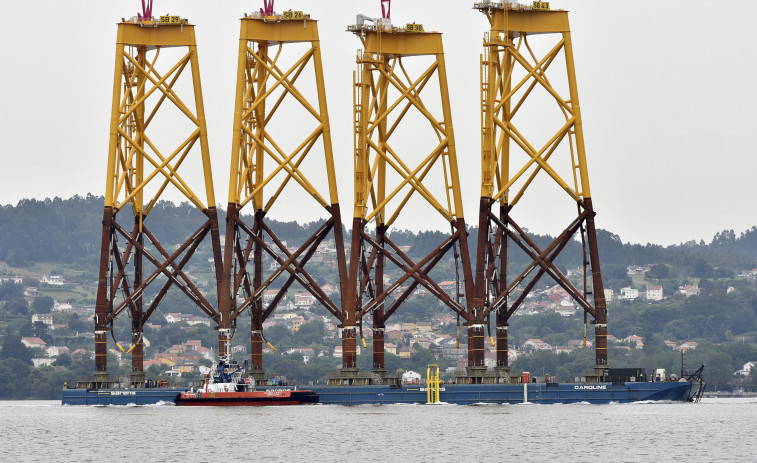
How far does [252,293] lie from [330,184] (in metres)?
8.99

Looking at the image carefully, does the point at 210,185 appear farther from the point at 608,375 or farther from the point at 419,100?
the point at 608,375

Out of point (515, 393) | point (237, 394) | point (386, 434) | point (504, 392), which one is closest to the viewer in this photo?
point (386, 434)

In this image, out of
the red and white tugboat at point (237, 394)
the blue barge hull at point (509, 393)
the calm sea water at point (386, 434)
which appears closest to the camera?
the calm sea water at point (386, 434)

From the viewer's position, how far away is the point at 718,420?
336ft

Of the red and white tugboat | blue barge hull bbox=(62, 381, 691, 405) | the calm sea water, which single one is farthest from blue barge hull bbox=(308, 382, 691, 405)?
the red and white tugboat

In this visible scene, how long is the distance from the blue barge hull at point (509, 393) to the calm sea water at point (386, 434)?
701mm

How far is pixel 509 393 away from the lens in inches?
4240

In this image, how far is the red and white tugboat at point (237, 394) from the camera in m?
109

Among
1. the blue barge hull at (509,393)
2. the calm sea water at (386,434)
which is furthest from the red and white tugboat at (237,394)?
the blue barge hull at (509,393)

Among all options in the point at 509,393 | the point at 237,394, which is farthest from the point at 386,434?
the point at 237,394

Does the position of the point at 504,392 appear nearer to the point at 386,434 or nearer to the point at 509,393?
the point at 509,393

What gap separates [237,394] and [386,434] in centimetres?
2274

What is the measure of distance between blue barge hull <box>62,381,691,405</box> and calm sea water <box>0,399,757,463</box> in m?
0.70

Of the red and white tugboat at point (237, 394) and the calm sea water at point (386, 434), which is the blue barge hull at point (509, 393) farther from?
the red and white tugboat at point (237, 394)
